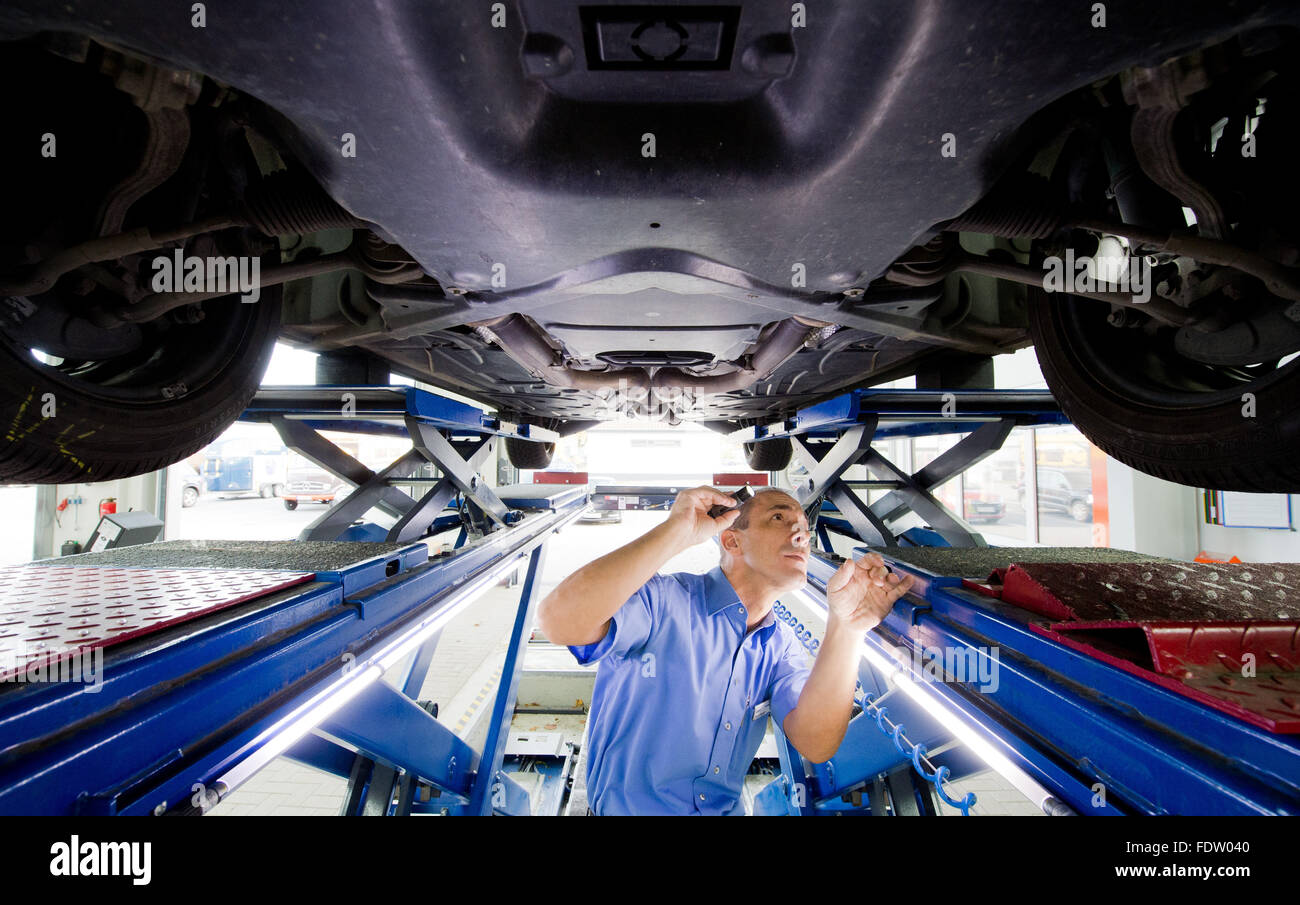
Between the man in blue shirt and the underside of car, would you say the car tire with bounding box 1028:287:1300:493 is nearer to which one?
the underside of car

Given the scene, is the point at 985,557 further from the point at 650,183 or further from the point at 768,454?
the point at 768,454

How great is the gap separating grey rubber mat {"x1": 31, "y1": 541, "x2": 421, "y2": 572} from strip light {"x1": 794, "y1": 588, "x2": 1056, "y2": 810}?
1357 millimetres

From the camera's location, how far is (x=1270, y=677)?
783mm

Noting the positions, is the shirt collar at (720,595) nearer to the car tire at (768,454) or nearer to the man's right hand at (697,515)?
the man's right hand at (697,515)

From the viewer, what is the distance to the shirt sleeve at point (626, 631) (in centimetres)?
120

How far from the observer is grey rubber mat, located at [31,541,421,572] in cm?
150

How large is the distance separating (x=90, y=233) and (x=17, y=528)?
6.89 metres

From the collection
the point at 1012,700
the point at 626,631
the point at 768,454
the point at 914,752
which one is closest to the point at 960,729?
the point at 1012,700

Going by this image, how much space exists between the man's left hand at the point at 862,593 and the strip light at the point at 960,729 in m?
0.07

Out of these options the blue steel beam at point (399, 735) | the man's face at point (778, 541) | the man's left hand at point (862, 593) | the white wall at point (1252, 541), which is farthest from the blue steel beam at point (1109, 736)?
the white wall at point (1252, 541)

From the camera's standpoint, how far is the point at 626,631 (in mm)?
1228
